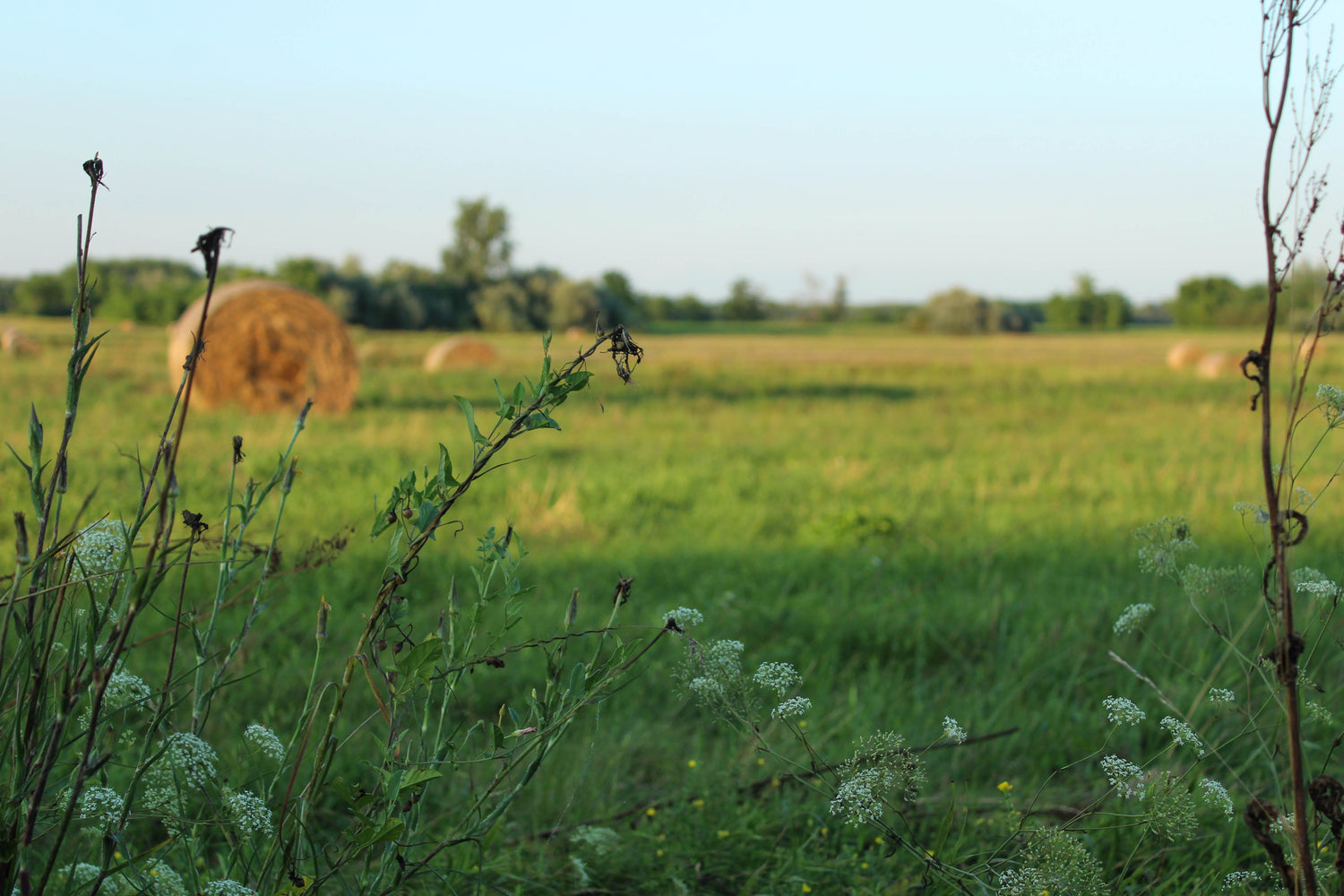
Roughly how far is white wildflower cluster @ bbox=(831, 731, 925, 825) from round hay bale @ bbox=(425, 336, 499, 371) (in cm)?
1911

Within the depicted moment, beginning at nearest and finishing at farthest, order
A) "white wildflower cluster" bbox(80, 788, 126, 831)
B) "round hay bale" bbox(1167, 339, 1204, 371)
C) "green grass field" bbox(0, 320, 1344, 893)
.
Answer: "white wildflower cluster" bbox(80, 788, 126, 831) < "green grass field" bbox(0, 320, 1344, 893) < "round hay bale" bbox(1167, 339, 1204, 371)

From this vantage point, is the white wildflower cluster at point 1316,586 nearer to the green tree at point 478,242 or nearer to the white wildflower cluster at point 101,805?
the white wildflower cluster at point 101,805

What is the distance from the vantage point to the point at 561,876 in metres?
2.10

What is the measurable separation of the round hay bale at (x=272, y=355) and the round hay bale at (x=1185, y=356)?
20988mm

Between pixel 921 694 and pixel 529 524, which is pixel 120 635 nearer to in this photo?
pixel 921 694

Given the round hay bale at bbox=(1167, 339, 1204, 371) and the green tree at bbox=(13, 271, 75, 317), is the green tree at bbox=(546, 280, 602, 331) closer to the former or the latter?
the green tree at bbox=(13, 271, 75, 317)

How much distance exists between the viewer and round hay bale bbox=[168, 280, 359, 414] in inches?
495

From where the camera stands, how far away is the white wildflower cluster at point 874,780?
1.31 meters

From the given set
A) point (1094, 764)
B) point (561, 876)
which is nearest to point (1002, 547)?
point (1094, 764)

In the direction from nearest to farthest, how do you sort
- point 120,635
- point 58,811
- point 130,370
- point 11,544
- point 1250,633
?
1. point 120,635
2. point 58,811
3. point 1250,633
4. point 11,544
5. point 130,370

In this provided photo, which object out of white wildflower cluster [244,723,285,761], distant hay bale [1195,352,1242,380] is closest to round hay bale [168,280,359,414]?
white wildflower cluster [244,723,285,761]

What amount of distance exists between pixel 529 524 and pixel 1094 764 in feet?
13.3

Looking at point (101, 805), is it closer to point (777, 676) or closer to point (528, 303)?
point (777, 676)

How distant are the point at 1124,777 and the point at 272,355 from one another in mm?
13038
